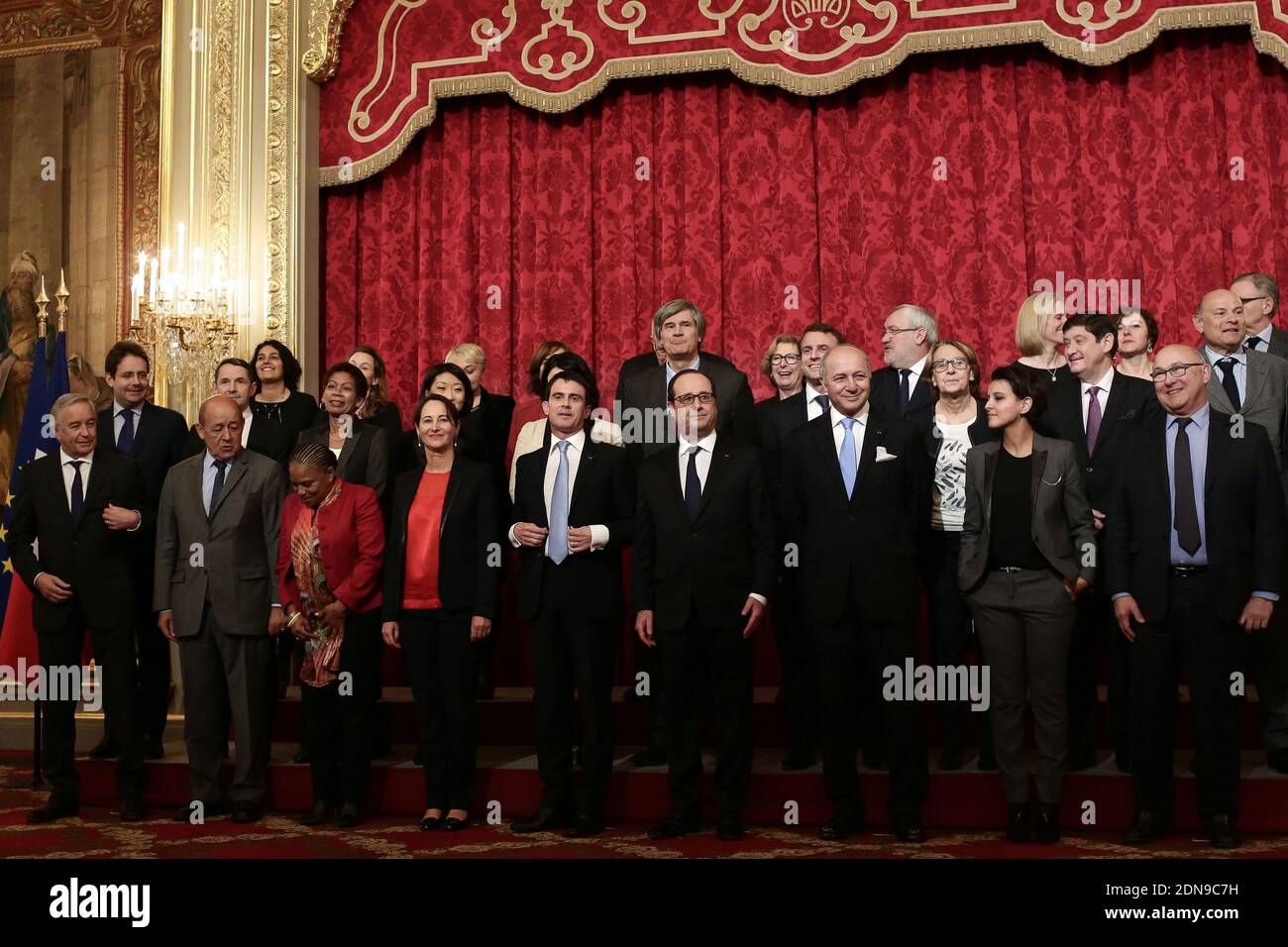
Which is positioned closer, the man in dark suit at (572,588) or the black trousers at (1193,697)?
the black trousers at (1193,697)

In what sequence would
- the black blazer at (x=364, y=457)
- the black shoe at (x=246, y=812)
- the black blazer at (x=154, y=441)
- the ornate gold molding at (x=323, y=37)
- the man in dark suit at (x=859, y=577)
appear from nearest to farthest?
1. the man in dark suit at (x=859, y=577)
2. the black shoe at (x=246, y=812)
3. the black blazer at (x=364, y=457)
4. the black blazer at (x=154, y=441)
5. the ornate gold molding at (x=323, y=37)

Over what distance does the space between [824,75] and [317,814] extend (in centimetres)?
477

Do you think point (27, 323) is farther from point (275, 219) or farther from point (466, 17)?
point (466, 17)

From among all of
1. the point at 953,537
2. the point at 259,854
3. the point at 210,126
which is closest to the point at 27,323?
the point at 210,126

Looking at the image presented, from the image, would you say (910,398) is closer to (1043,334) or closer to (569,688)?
(1043,334)

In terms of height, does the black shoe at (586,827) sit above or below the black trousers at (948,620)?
below

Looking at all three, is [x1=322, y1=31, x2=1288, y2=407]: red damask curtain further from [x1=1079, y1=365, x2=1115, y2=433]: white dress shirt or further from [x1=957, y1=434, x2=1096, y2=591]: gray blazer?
[x1=957, y1=434, x2=1096, y2=591]: gray blazer

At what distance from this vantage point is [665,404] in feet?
18.5

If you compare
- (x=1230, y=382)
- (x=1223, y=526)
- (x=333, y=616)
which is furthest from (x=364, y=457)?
(x=1230, y=382)

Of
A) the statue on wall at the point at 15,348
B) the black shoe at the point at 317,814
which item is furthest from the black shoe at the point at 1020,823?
the statue on wall at the point at 15,348

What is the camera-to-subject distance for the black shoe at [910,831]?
15.4 feet

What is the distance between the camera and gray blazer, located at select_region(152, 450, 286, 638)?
541 cm

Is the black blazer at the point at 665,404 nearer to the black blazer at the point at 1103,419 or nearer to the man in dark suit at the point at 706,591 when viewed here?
the man in dark suit at the point at 706,591

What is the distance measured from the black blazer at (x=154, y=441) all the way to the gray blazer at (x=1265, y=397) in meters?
4.35
